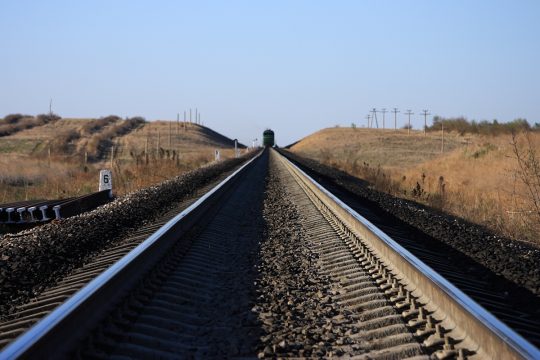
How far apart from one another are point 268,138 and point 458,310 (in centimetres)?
Result: 9963

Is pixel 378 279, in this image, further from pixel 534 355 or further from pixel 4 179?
pixel 4 179

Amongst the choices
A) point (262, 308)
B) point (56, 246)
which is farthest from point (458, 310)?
point (56, 246)

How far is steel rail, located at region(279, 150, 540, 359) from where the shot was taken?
370 centimetres

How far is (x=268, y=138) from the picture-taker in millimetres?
103938

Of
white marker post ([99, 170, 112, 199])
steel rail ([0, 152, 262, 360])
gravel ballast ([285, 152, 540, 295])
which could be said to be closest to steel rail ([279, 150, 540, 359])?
gravel ballast ([285, 152, 540, 295])

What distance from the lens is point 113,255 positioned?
797cm

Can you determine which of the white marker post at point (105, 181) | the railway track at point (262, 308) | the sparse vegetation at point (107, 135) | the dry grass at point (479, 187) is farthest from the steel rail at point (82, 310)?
the sparse vegetation at point (107, 135)

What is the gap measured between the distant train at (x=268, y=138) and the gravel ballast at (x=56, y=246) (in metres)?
89.5

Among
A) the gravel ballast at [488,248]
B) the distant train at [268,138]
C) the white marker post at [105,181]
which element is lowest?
the gravel ballast at [488,248]

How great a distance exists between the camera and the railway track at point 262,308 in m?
4.30

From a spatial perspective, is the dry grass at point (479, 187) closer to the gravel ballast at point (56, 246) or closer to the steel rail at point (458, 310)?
the steel rail at point (458, 310)

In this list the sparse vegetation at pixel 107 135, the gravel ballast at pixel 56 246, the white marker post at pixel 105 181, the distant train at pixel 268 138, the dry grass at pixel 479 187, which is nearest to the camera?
the gravel ballast at pixel 56 246

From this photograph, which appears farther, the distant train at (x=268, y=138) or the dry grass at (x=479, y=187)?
the distant train at (x=268, y=138)

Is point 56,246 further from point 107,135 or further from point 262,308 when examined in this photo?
point 107,135
